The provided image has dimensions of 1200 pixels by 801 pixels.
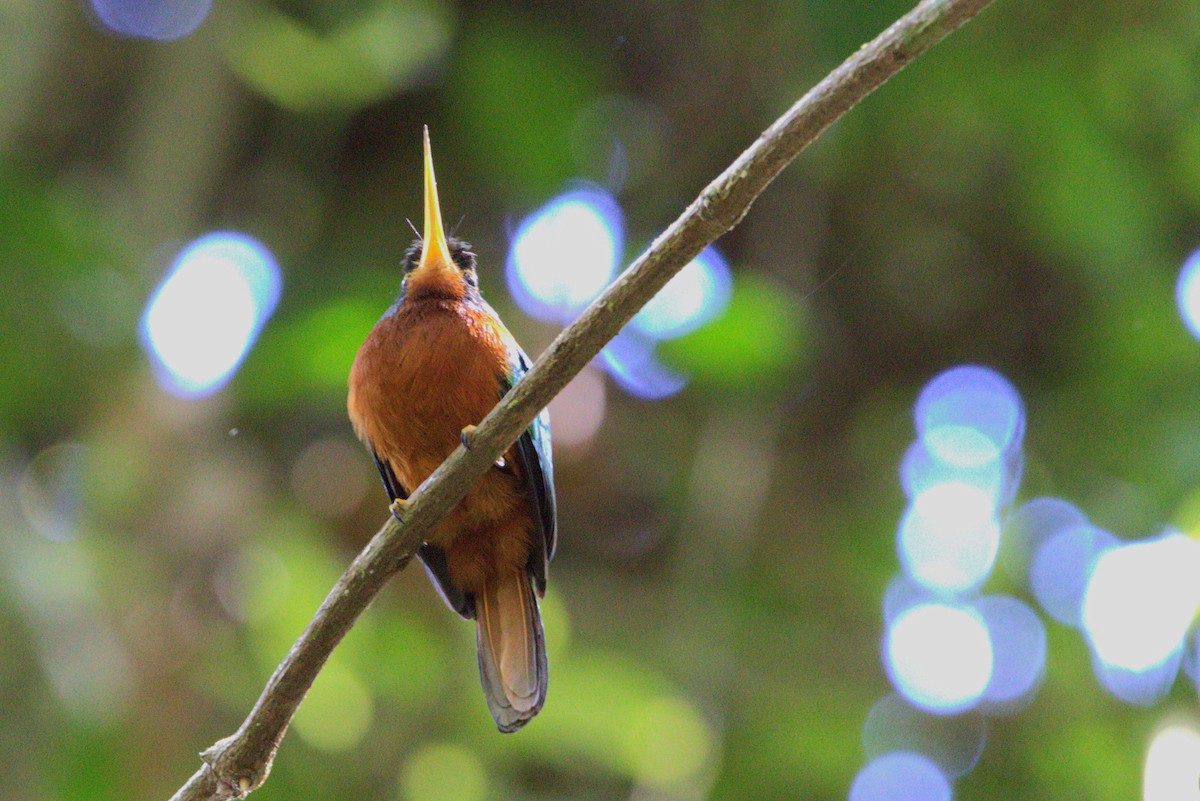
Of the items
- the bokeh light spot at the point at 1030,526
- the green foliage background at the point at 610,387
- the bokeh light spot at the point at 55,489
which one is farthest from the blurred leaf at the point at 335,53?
the bokeh light spot at the point at 1030,526

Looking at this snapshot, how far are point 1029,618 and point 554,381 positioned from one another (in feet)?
10.8

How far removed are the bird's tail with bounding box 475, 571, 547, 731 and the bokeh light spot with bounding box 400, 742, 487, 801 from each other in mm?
1146

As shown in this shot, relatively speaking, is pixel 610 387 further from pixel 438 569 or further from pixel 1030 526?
pixel 438 569

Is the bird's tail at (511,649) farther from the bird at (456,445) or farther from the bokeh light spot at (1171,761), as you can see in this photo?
the bokeh light spot at (1171,761)

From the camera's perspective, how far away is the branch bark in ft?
4.20

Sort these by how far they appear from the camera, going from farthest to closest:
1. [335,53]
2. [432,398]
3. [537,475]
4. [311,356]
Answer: [335,53]
[311,356]
[537,475]
[432,398]

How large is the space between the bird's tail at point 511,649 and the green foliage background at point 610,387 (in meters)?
0.86

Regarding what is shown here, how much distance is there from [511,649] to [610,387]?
1873 mm

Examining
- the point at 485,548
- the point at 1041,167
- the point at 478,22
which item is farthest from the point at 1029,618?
the point at 478,22

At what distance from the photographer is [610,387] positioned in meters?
4.36

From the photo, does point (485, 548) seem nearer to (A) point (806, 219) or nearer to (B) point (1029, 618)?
(A) point (806, 219)

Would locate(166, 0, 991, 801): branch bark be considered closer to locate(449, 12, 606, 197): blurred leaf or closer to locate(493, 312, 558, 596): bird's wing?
locate(493, 312, 558, 596): bird's wing

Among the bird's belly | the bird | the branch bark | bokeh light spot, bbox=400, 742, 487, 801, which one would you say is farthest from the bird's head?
bokeh light spot, bbox=400, 742, 487, 801

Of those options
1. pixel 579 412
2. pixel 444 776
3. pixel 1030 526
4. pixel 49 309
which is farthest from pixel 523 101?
pixel 1030 526
